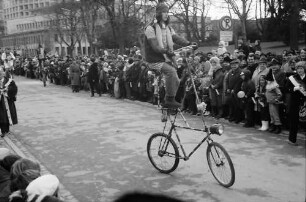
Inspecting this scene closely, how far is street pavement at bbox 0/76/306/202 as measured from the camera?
5273 millimetres

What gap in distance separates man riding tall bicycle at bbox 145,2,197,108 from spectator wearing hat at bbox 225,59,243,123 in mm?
4242

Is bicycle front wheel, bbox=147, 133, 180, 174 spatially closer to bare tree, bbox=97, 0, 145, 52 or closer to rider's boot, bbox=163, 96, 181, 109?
rider's boot, bbox=163, 96, 181, 109

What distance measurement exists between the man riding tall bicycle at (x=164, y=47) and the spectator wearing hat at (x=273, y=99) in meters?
3.31

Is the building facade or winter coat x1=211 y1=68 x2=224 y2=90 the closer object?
winter coat x1=211 y1=68 x2=224 y2=90

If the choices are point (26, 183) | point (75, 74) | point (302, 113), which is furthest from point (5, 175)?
point (75, 74)

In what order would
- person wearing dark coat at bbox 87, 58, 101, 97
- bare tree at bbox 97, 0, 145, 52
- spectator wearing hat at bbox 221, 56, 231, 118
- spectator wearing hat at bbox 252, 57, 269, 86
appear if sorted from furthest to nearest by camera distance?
1. bare tree at bbox 97, 0, 145, 52
2. person wearing dark coat at bbox 87, 58, 101, 97
3. spectator wearing hat at bbox 221, 56, 231, 118
4. spectator wearing hat at bbox 252, 57, 269, 86

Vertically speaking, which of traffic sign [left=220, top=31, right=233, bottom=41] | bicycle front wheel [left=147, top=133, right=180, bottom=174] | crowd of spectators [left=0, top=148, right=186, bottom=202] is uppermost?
traffic sign [left=220, top=31, right=233, bottom=41]

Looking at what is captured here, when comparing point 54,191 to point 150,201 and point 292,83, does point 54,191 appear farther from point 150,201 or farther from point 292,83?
point 292,83

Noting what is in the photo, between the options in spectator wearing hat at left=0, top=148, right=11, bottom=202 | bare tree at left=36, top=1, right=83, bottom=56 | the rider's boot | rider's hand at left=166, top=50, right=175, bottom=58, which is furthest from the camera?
bare tree at left=36, top=1, right=83, bottom=56

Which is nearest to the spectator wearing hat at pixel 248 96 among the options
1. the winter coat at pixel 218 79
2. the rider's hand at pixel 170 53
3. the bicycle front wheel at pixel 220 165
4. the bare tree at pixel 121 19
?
the winter coat at pixel 218 79

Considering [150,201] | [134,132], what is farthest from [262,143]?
[150,201]

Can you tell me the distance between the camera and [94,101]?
1628 centimetres

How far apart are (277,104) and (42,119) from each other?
24.5 feet

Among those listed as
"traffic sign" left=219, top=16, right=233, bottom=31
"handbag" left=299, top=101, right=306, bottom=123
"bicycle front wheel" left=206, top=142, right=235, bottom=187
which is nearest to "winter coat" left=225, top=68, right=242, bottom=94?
"handbag" left=299, top=101, right=306, bottom=123
